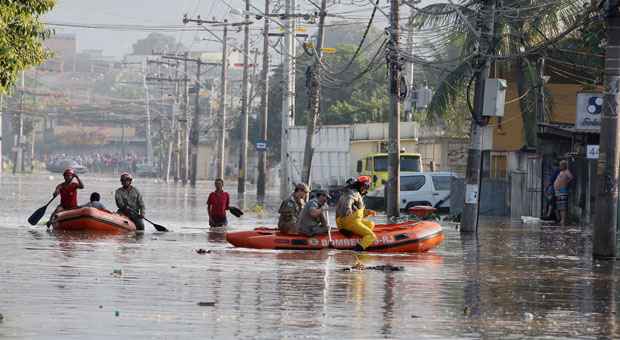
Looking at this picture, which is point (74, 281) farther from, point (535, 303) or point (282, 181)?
point (282, 181)

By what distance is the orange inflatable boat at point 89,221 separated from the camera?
3080cm

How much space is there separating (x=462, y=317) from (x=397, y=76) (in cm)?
2771

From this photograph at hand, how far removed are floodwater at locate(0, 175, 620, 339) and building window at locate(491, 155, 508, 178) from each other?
28464 mm

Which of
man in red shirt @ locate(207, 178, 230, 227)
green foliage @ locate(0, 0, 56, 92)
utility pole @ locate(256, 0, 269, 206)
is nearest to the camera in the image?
green foliage @ locate(0, 0, 56, 92)

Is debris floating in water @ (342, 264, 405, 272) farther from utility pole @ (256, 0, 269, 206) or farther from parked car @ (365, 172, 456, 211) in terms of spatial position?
utility pole @ (256, 0, 269, 206)

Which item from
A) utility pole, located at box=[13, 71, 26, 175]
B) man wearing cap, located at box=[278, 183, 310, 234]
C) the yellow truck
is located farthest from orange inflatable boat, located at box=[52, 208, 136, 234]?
utility pole, located at box=[13, 71, 26, 175]

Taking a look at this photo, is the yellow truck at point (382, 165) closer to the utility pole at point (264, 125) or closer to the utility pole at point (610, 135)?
the utility pole at point (264, 125)

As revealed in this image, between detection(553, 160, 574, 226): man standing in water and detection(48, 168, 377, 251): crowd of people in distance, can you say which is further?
detection(553, 160, 574, 226): man standing in water

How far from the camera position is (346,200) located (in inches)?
1014

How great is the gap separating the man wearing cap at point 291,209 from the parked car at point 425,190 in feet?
76.1

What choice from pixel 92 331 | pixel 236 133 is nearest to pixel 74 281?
pixel 92 331

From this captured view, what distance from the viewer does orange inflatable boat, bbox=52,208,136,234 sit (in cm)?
3080

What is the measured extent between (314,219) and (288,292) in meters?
8.87

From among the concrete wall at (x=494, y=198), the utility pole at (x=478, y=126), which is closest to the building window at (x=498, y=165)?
the concrete wall at (x=494, y=198)
